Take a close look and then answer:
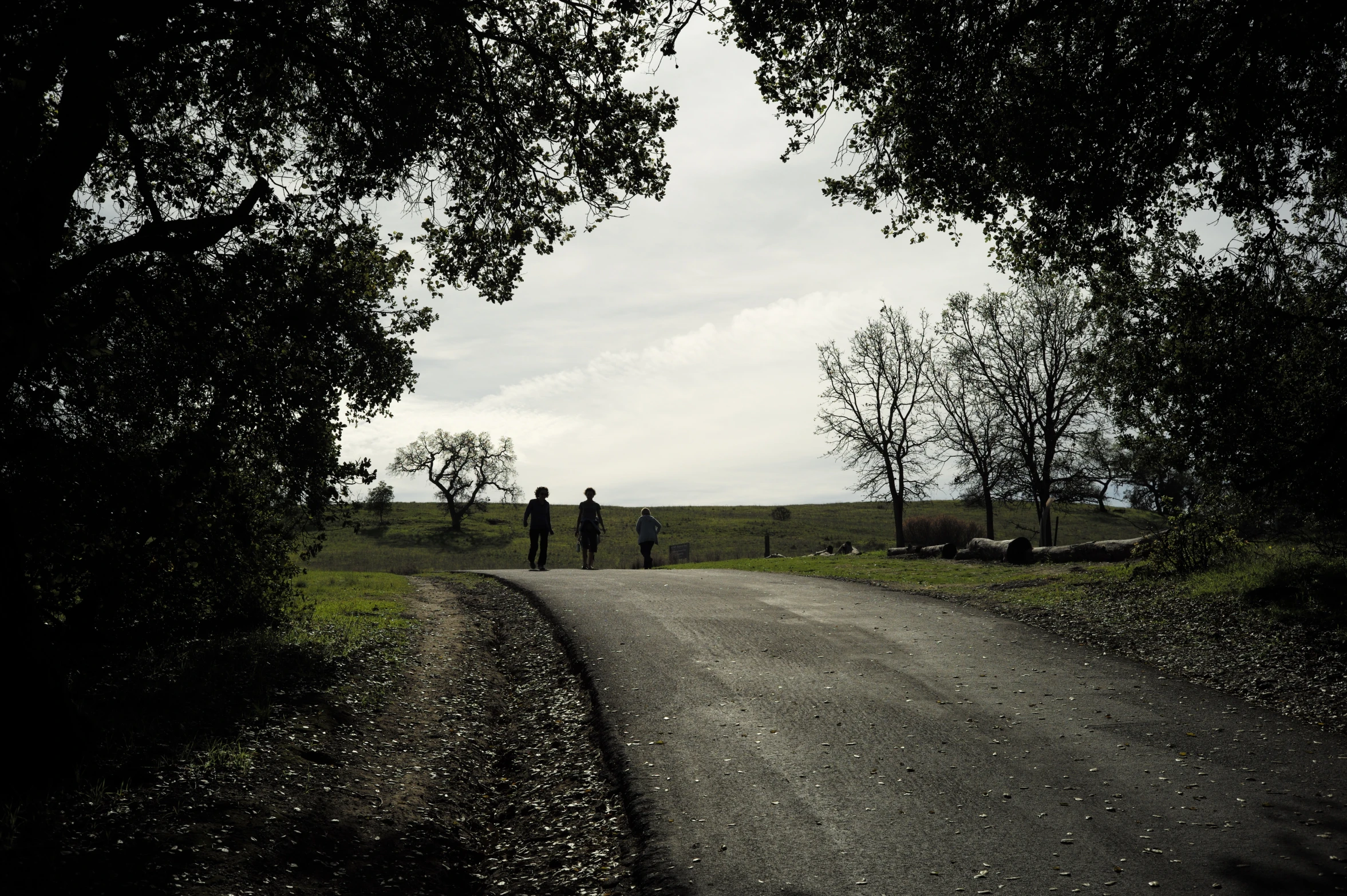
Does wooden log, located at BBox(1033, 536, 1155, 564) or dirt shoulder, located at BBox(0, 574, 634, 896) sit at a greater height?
wooden log, located at BBox(1033, 536, 1155, 564)

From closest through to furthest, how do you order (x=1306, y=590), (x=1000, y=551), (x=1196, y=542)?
(x=1306, y=590)
(x=1196, y=542)
(x=1000, y=551)

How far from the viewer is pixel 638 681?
874 cm

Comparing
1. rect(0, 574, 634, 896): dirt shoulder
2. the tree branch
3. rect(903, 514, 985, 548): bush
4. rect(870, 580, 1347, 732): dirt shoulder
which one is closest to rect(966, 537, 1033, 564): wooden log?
rect(870, 580, 1347, 732): dirt shoulder

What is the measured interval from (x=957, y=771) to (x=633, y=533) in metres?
58.2

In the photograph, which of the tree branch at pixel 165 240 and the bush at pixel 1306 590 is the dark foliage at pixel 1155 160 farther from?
the tree branch at pixel 165 240

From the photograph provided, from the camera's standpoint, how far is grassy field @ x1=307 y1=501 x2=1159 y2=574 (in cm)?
4544

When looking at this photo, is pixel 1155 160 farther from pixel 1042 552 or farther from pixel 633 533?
pixel 633 533

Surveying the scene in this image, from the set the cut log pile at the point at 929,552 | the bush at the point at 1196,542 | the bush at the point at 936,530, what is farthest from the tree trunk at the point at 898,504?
the bush at the point at 1196,542

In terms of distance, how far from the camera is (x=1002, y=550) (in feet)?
71.2

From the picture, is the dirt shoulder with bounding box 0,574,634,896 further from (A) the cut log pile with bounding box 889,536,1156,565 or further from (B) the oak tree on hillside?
(A) the cut log pile with bounding box 889,536,1156,565

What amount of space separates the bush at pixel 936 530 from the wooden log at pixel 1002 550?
19.0m

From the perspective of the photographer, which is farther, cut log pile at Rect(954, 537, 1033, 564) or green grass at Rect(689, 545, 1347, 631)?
cut log pile at Rect(954, 537, 1033, 564)

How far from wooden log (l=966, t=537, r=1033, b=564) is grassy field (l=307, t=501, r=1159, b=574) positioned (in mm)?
14614

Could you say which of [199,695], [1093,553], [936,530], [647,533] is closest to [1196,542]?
[1093,553]
